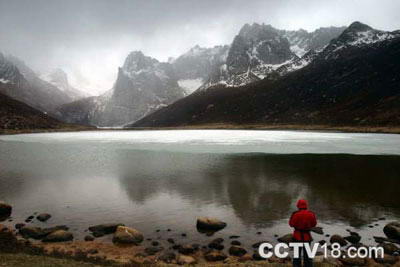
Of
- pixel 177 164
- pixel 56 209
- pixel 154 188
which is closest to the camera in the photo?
pixel 56 209

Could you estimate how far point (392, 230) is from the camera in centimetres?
2823

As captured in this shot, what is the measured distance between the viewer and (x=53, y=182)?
5106 cm

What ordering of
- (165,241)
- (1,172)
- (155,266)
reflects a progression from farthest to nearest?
(1,172) < (165,241) < (155,266)

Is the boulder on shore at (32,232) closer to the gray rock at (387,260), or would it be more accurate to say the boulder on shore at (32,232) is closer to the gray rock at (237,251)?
the gray rock at (237,251)

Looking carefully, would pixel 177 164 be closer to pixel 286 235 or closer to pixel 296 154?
pixel 296 154

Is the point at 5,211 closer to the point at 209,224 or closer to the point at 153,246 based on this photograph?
the point at 153,246

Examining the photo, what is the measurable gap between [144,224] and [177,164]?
37263 millimetres

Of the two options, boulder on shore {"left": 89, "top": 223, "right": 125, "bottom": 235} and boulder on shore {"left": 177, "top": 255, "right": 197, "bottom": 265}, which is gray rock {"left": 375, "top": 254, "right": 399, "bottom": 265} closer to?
boulder on shore {"left": 177, "top": 255, "right": 197, "bottom": 265}

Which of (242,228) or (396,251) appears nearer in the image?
(396,251)

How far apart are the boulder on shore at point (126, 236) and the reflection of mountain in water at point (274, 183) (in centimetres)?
1074

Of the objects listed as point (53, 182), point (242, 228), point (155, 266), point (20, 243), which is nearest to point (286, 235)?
point (242, 228)

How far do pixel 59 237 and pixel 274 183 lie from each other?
3156cm

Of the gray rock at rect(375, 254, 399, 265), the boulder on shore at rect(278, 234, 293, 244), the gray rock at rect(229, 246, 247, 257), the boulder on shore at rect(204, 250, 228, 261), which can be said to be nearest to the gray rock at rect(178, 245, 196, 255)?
the boulder on shore at rect(204, 250, 228, 261)

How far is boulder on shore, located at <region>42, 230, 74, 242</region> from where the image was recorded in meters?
27.3
